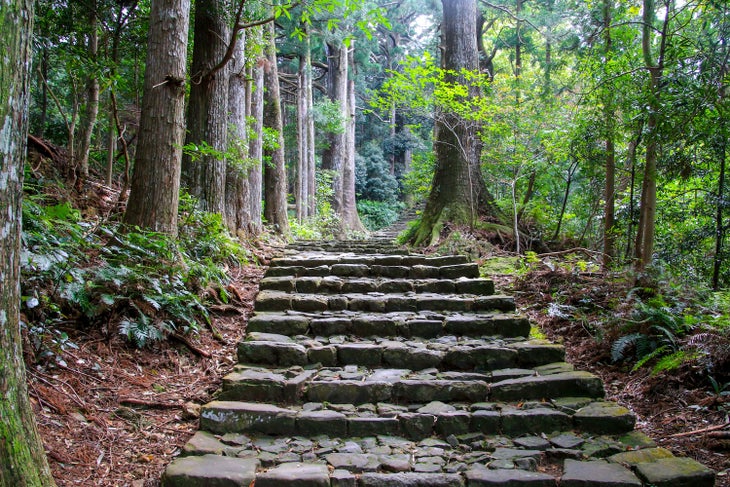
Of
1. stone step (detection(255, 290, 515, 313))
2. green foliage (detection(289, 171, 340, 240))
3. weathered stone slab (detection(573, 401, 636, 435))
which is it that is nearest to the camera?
weathered stone slab (detection(573, 401, 636, 435))

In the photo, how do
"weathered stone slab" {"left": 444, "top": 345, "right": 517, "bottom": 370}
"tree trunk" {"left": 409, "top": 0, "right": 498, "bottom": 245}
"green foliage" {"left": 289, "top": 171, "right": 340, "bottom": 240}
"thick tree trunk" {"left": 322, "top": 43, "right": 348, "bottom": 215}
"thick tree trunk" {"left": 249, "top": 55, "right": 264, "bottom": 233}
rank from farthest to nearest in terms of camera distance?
"thick tree trunk" {"left": 322, "top": 43, "right": 348, "bottom": 215}
"green foliage" {"left": 289, "top": 171, "right": 340, "bottom": 240}
"thick tree trunk" {"left": 249, "top": 55, "right": 264, "bottom": 233}
"tree trunk" {"left": 409, "top": 0, "right": 498, "bottom": 245}
"weathered stone slab" {"left": 444, "top": 345, "right": 517, "bottom": 370}

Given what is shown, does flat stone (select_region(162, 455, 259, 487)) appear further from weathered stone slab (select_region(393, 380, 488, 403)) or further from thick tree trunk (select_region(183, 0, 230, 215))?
thick tree trunk (select_region(183, 0, 230, 215))

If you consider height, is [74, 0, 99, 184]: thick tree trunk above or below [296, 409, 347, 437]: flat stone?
above

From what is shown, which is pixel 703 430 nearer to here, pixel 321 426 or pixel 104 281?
pixel 321 426

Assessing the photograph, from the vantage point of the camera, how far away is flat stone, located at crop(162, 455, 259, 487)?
9.14 feet

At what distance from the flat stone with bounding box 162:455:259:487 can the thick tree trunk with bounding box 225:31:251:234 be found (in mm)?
4985

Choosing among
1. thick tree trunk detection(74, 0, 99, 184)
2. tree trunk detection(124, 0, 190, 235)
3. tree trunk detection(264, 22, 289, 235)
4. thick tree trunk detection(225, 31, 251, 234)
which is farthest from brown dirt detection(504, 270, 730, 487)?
tree trunk detection(264, 22, 289, 235)

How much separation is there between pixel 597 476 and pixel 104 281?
392 centimetres

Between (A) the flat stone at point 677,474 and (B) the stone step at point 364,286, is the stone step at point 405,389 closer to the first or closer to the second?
(A) the flat stone at point 677,474

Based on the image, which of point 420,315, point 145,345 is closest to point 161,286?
point 145,345

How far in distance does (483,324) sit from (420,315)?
685 mm

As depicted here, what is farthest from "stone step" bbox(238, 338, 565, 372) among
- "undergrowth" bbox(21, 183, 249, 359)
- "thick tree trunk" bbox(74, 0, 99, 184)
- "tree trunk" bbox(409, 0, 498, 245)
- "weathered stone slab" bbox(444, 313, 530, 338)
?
"thick tree trunk" bbox(74, 0, 99, 184)

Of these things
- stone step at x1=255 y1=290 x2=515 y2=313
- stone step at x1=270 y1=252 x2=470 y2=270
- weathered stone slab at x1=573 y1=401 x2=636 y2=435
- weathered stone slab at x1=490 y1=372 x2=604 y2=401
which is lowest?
weathered stone slab at x1=573 y1=401 x2=636 y2=435

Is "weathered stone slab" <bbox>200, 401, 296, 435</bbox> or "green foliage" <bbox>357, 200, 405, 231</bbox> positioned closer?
"weathered stone slab" <bbox>200, 401, 296, 435</bbox>
